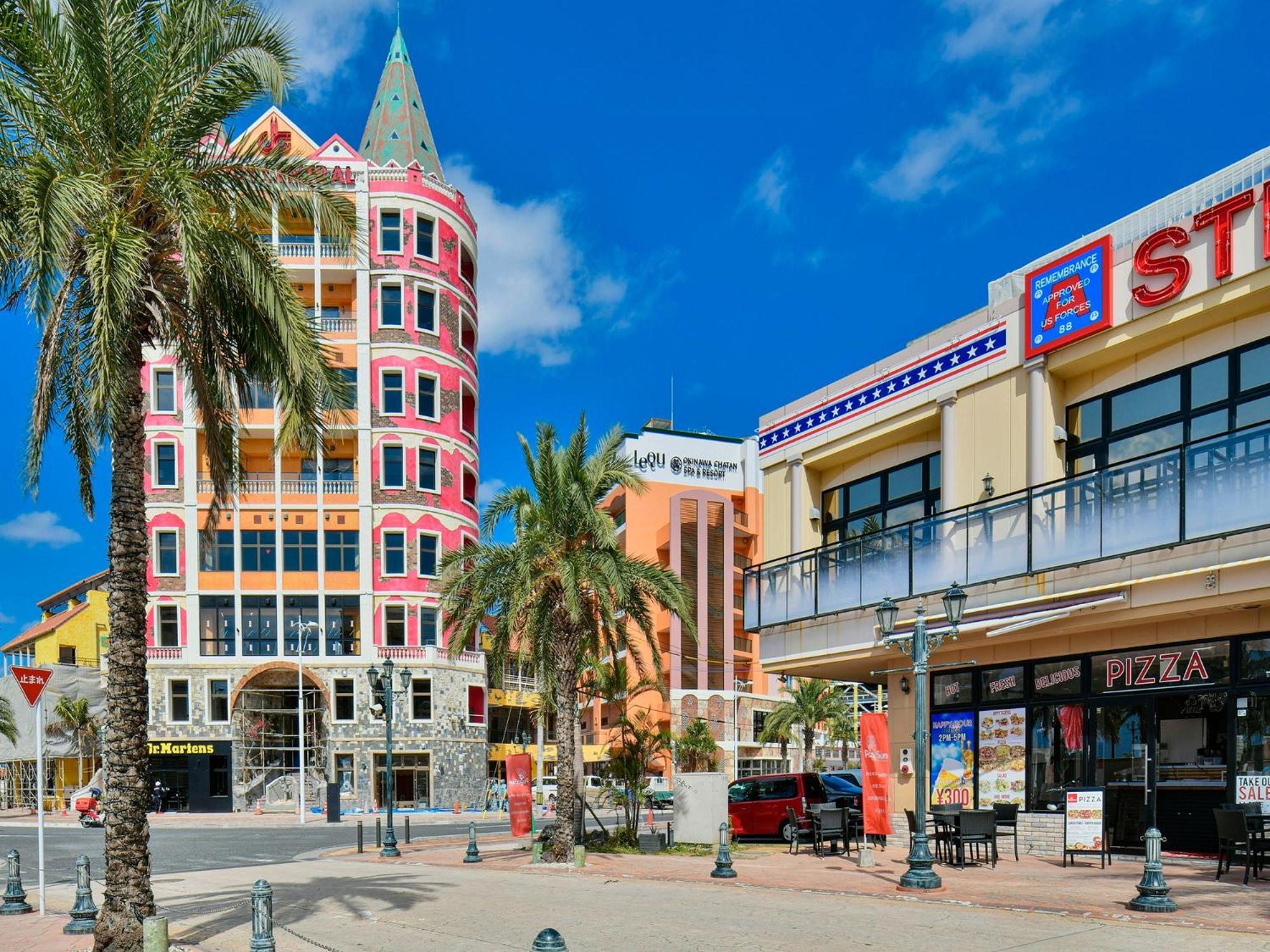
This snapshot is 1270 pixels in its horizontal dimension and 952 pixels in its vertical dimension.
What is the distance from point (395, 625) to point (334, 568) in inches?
145

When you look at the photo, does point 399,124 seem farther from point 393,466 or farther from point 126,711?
point 126,711

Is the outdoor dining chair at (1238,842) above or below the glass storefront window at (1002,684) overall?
below

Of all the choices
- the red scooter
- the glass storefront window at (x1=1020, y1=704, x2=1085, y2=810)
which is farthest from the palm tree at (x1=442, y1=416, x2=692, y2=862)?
the red scooter

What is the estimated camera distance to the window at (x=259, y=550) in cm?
5028

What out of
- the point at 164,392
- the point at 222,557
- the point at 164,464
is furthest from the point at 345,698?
the point at 164,392

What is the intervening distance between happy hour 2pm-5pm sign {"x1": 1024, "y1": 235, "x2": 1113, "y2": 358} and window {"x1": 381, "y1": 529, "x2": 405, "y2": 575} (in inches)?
1417

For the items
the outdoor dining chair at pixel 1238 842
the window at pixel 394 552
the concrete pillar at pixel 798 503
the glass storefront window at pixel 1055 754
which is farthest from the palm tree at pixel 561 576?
the window at pixel 394 552

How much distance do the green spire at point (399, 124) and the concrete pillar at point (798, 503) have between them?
3436 centimetres

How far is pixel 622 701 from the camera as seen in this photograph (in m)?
27.3

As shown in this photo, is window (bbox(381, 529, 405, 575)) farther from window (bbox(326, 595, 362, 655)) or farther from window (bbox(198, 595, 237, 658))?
window (bbox(198, 595, 237, 658))

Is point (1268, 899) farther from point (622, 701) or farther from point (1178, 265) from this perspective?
point (622, 701)

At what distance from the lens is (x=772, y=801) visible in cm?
2483

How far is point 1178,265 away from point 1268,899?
345 inches

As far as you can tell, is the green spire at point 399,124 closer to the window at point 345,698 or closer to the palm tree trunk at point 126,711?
the window at point 345,698
